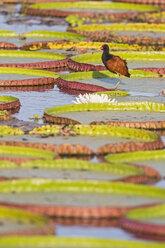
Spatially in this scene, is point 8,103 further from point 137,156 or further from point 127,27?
point 127,27

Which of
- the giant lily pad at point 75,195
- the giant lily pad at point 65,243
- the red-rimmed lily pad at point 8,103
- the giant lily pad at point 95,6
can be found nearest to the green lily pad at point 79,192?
the giant lily pad at point 75,195

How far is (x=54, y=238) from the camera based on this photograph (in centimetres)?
472

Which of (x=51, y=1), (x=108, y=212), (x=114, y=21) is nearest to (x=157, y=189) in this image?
(x=108, y=212)

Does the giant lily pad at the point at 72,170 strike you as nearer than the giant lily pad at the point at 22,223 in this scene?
No

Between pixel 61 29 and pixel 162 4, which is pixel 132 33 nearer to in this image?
pixel 61 29

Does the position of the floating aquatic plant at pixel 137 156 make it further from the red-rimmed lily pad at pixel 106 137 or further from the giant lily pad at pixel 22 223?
the giant lily pad at pixel 22 223

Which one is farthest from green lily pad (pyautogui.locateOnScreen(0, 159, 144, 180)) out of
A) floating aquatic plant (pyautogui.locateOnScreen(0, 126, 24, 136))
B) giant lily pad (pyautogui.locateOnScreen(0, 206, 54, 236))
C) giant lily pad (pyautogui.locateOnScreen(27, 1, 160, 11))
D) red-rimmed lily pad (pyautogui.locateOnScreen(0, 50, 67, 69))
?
giant lily pad (pyautogui.locateOnScreen(27, 1, 160, 11))

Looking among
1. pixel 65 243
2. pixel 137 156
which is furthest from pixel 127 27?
pixel 65 243

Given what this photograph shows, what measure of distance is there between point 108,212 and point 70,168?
1.07m

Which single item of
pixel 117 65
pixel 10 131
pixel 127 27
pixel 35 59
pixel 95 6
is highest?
pixel 95 6

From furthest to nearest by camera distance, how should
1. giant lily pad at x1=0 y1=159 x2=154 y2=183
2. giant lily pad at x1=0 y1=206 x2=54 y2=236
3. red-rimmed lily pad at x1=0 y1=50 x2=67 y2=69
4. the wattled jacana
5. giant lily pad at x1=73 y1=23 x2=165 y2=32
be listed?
giant lily pad at x1=73 y1=23 x2=165 y2=32 → red-rimmed lily pad at x1=0 y1=50 x2=67 y2=69 → the wattled jacana → giant lily pad at x1=0 y1=159 x2=154 y2=183 → giant lily pad at x1=0 y1=206 x2=54 y2=236

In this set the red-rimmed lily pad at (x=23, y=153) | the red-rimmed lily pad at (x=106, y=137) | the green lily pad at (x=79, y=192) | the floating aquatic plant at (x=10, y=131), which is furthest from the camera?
the floating aquatic plant at (x=10, y=131)

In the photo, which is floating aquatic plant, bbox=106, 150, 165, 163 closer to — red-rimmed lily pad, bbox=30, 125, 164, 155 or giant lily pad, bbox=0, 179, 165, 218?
red-rimmed lily pad, bbox=30, 125, 164, 155

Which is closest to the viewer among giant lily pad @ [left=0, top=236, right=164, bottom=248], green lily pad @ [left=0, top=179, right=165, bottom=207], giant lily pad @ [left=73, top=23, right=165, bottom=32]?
giant lily pad @ [left=0, top=236, right=164, bottom=248]
